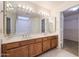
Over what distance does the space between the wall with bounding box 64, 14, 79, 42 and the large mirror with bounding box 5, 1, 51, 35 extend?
2.70 m

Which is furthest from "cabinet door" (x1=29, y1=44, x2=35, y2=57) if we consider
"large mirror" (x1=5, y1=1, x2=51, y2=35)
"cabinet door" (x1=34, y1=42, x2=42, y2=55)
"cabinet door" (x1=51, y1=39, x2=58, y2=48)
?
"cabinet door" (x1=51, y1=39, x2=58, y2=48)

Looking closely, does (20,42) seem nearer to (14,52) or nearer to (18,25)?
(14,52)

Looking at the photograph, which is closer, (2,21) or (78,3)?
(2,21)

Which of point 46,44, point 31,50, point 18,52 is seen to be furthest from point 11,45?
point 46,44

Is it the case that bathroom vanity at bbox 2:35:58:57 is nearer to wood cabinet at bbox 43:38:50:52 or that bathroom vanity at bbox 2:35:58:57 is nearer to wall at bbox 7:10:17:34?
wood cabinet at bbox 43:38:50:52

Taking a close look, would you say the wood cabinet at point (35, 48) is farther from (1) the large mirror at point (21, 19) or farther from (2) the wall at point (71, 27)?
(2) the wall at point (71, 27)

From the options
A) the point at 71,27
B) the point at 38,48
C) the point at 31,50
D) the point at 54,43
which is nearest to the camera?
the point at 31,50

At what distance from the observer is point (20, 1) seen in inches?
126


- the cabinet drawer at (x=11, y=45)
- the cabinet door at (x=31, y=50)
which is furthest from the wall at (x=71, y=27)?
the cabinet drawer at (x=11, y=45)

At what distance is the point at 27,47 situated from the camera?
2584 millimetres

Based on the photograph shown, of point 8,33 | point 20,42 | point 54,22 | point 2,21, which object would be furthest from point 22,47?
point 54,22

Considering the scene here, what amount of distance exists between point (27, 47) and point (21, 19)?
1050mm

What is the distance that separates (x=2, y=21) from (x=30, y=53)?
1.14 m

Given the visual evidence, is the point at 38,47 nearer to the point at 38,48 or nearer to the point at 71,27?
the point at 38,48
